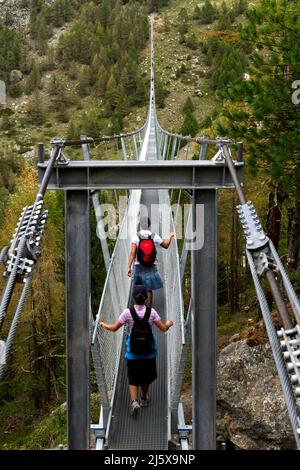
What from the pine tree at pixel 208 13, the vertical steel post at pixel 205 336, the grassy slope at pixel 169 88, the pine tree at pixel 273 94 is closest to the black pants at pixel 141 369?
the vertical steel post at pixel 205 336

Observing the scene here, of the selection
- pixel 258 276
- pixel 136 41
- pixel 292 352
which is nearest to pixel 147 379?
pixel 258 276

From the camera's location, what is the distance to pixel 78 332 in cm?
423

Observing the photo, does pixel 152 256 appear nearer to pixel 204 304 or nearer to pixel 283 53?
pixel 204 304

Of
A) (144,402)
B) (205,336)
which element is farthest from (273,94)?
(144,402)

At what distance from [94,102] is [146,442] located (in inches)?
3060

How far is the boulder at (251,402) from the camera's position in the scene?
838 cm

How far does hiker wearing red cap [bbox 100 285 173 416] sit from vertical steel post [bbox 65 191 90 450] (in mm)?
215

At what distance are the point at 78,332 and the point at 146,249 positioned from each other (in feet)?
4.85

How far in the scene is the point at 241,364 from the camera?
9.41 metres

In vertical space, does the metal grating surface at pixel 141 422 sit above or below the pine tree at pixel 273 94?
below

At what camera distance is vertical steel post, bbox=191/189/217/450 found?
14.3 feet

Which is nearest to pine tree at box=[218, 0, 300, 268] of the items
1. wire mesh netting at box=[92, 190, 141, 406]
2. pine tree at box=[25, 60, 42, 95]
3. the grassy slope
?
wire mesh netting at box=[92, 190, 141, 406]

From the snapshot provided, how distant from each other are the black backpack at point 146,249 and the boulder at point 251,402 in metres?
4.09

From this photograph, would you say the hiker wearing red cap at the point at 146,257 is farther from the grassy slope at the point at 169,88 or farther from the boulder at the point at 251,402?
the grassy slope at the point at 169,88
